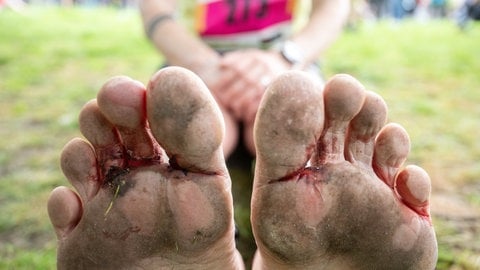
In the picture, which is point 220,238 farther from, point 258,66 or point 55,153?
point 55,153

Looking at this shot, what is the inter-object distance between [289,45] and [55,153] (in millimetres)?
946

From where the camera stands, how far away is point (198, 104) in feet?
2.36

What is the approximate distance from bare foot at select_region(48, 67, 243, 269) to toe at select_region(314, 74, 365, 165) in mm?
152

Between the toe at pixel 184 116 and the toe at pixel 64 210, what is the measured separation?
0.55 feet

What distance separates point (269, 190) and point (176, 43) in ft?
2.60

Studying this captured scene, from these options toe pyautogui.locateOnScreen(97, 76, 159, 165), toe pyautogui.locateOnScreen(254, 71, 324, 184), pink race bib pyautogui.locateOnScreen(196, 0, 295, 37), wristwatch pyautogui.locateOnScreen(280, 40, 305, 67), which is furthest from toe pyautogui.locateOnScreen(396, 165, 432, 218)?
pink race bib pyautogui.locateOnScreen(196, 0, 295, 37)

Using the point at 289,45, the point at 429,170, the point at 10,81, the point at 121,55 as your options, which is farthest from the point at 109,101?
the point at 121,55

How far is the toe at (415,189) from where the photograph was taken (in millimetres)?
755

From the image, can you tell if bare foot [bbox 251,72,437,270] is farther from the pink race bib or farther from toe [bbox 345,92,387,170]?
the pink race bib

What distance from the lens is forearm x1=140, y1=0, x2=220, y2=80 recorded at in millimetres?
1345

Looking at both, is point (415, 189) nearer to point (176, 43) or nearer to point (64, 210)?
point (64, 210)

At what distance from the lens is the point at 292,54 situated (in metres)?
1.38

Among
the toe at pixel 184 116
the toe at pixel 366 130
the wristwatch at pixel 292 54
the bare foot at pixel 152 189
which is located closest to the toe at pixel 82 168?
the bare foot at pixel 152 189

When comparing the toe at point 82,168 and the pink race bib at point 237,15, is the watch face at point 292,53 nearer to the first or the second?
the pink race bib at point 237,15
